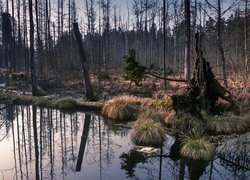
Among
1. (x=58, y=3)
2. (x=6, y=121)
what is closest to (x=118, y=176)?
(x=6, y=121)

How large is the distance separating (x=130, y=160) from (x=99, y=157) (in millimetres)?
1020

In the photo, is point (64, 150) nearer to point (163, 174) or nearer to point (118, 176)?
point (118, 176)

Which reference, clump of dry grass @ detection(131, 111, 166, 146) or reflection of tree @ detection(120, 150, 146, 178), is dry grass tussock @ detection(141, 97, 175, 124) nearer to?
clump of dry grass @ detection(131, 111, 166, 146)

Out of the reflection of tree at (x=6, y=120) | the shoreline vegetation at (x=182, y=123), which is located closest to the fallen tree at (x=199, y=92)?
the shoreline vegetation at (x=182, y=123)

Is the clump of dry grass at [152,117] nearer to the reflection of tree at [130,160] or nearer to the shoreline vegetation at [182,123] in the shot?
the shoreline vegetation at [182,123]

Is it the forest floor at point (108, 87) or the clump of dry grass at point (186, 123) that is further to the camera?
the forest floor at point (108, 87)

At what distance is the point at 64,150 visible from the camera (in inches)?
401

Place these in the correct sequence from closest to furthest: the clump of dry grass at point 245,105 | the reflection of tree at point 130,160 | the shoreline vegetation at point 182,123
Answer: the reflection of tree at point 130,160
the shoreline vegetation at point 182,123
the clump of dry grass at point 245,105

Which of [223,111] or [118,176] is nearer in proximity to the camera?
[118,176]

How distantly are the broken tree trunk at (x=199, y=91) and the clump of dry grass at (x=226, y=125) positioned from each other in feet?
2.34

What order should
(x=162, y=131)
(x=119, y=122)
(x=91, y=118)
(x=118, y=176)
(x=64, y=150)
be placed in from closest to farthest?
(x=118, y=176) < (x=64, y=150) < (x=162, y=131) < (x=119, y=122) < (x=91, y=118)

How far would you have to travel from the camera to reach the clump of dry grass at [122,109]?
14.6 metres

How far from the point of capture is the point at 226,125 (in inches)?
437

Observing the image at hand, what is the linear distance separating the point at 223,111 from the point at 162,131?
3.83 m
